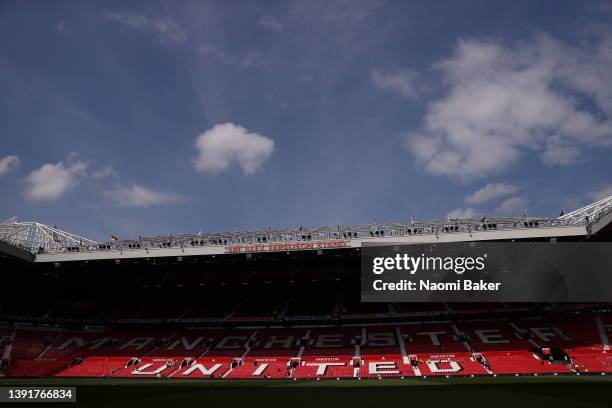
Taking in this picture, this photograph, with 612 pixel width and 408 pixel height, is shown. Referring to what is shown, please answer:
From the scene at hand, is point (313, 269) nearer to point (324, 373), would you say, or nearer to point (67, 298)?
point (324, 373)

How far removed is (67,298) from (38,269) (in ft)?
23.2

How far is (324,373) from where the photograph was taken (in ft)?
120

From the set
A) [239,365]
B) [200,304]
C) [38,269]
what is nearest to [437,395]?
[239,365]

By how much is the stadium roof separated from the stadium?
5.2 inches

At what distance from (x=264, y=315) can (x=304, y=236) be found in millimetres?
13094

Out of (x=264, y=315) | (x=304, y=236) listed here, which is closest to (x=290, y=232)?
(x=304, y=236)

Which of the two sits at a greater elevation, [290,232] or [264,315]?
[290,232]

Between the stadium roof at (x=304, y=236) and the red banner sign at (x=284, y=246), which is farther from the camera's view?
the red banner sign at (x=284, y=246)

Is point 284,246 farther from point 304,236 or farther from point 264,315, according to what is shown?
point 264,315

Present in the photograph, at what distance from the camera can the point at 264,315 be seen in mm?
50781

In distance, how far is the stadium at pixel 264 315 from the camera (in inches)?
1483

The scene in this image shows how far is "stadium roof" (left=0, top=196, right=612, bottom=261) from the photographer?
37656 mm

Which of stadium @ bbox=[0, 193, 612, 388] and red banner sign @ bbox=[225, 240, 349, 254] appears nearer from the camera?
stadium @ bbox=[0, 193, 612, 388]

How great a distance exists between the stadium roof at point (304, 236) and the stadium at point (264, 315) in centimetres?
13
